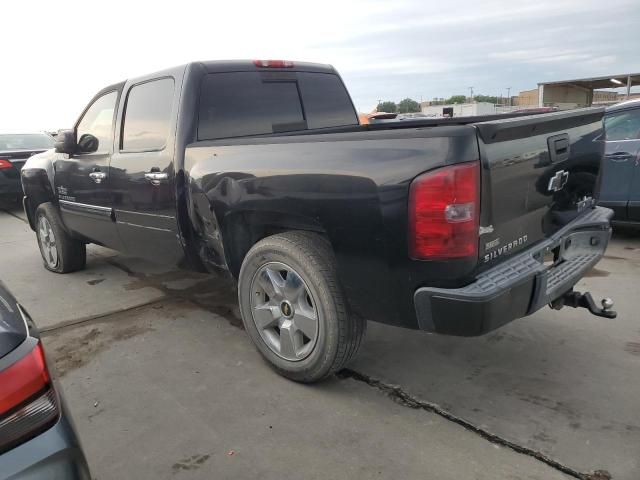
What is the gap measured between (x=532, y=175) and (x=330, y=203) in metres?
1.00

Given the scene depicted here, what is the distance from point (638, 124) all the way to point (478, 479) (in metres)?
4.88

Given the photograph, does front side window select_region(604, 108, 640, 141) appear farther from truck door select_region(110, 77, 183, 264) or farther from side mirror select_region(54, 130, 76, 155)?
side mirror select_region(54, 130, 76, 155)

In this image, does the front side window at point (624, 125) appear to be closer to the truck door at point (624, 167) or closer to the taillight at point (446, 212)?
the truck door at point (624, 167)

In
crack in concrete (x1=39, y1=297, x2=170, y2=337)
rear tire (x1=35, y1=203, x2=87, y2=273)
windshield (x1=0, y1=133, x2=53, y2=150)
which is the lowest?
crack in concrete (x1=39, y1=297, x2=170, y2=337)

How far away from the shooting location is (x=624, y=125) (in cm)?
570

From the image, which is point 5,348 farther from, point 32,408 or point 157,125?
point 157,125

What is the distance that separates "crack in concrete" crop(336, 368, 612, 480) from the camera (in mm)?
2232

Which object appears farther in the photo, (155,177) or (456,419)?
(155,177)

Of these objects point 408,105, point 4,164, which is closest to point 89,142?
point 4,164

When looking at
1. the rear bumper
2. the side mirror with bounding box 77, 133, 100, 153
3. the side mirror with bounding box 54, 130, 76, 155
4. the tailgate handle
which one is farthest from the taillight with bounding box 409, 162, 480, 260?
the side mirror with bounding box 54, 130, 76, 155

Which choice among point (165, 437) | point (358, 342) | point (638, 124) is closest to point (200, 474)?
point (165, 437)

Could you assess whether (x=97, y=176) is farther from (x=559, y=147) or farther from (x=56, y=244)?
(x=559, y=147)

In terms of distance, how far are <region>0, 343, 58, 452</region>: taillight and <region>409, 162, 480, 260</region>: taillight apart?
149cm

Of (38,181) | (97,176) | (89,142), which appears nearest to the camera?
(97,176)
